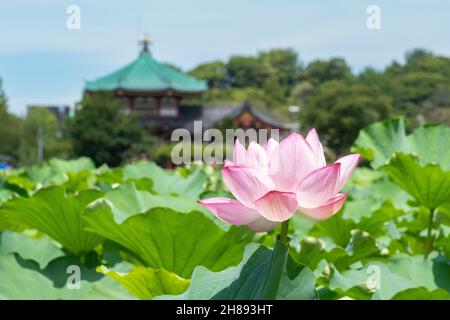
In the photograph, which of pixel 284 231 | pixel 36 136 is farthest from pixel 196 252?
pixel 36 136

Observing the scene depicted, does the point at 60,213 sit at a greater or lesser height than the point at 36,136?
greater

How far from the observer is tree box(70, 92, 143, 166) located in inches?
712

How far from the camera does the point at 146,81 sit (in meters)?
24.8

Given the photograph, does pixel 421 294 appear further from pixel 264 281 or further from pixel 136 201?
pixel 136 201

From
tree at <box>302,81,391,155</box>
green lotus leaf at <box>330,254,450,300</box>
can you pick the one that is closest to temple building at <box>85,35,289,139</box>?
tree at <box>302,81,391,155</box>

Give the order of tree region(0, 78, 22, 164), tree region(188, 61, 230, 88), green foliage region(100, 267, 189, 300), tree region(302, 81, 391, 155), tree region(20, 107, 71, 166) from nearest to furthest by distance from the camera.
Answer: green foliage region(100, 267, 189, 300), tree region(302, 81, 391, 155), tree region(20, 107, 71, 166), tree region(0, 78, 22, 164), tree region(188, 61, 230, 88)

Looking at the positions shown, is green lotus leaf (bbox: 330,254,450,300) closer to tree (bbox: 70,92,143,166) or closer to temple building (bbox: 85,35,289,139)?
tree (bbox: 70,92,143,166)

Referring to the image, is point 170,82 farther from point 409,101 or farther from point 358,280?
point 358,280

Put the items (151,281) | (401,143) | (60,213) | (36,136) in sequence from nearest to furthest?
(151,281) → (60,213) → (401,143) → (36,136)

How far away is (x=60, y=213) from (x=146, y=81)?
24.0m

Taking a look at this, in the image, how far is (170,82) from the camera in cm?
2436

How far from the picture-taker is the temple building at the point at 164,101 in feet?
79.0

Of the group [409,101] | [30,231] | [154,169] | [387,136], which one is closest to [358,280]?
[387,136]

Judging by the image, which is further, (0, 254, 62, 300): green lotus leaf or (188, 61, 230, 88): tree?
(188, 61, 230, 88): tree
